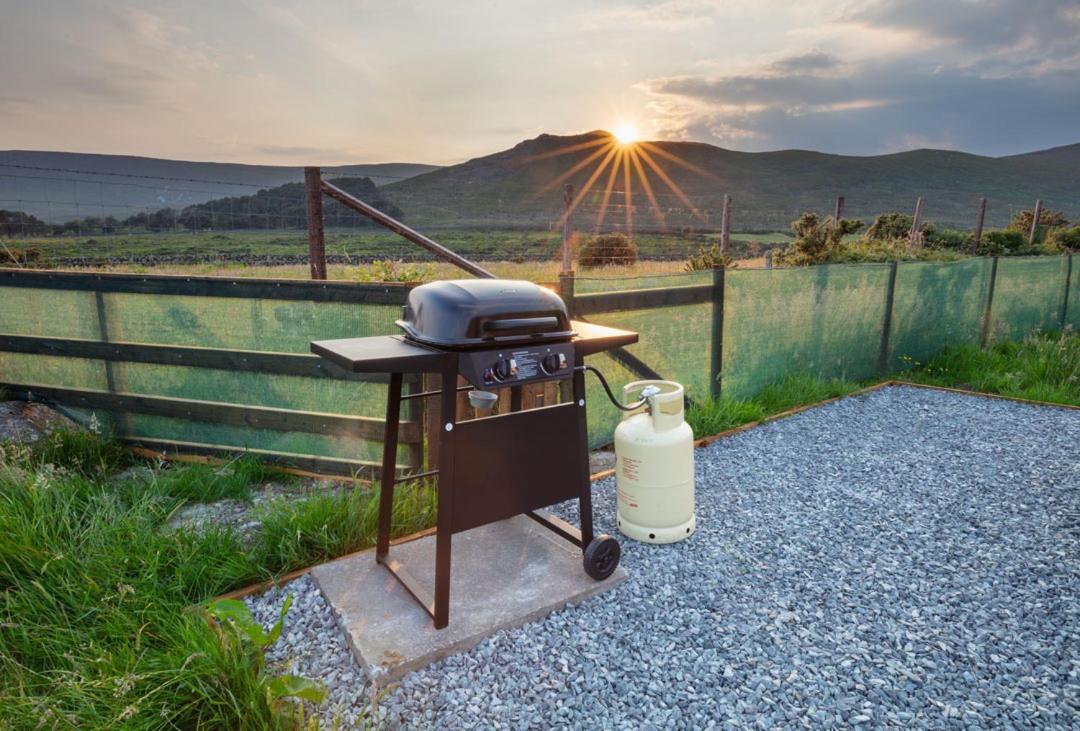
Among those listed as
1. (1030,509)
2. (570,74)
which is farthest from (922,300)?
(570,74)

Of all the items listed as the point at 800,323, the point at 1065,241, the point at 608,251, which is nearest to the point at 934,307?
the point at 800,323

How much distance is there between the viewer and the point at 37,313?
13.9ft

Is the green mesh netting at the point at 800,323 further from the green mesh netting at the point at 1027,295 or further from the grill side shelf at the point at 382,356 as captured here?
the grill side shelf at the point at 382,356

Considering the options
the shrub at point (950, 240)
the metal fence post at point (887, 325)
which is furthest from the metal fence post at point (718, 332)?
the shrub at point (950, 240)

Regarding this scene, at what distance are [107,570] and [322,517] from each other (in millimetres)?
851

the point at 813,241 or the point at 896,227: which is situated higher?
the point at 896,227

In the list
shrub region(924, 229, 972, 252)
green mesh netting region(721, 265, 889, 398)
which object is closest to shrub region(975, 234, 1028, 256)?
shrub region(924, 229, 972, 252)

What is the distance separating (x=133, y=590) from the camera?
196 cm

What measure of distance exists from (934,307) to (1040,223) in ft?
59.1

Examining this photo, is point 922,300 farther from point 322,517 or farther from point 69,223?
point 69,223

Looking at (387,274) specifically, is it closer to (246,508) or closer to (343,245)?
(246,508)

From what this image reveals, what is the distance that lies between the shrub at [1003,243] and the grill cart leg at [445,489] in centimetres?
1830

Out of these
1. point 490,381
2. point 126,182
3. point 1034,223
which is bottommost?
point 490,381

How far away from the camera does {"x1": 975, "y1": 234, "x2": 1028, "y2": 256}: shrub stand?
15820 mm
